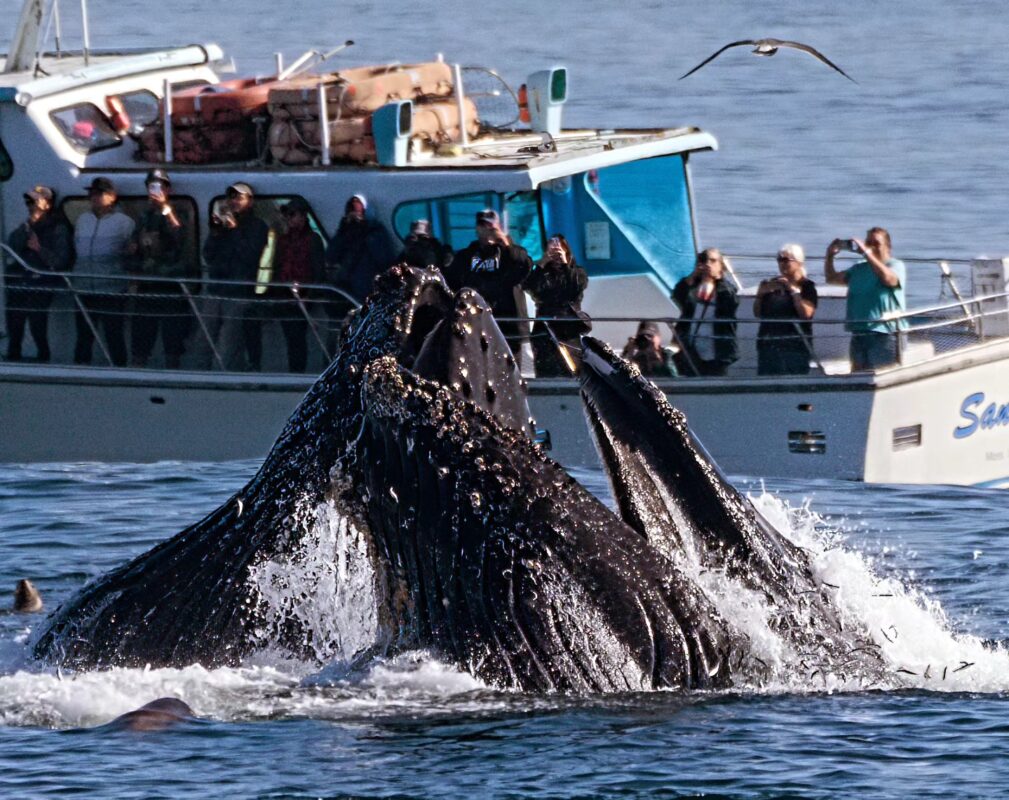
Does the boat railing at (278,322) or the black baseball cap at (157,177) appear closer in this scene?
the boat railing at (278,322)

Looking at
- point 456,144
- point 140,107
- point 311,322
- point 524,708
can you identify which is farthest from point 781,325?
point 524,708

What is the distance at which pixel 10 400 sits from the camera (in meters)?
22.1

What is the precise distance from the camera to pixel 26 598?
12359mm

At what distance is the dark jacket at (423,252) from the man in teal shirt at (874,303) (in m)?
4.12

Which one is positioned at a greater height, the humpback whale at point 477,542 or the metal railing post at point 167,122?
Result: the metal railing post at point 167,122

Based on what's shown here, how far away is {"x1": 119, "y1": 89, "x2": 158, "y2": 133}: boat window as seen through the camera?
2300cm

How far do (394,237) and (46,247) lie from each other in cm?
363

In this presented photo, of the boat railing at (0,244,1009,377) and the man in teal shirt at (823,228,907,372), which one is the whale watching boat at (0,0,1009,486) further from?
the man in teal shirt at (823,228,907,372)

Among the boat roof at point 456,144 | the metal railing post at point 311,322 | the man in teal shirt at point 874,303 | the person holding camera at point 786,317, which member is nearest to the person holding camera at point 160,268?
the boat roof at point 456,144

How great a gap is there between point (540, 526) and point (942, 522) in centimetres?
899

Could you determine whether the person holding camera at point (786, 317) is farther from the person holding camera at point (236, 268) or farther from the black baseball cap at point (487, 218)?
the person holding camera at point (236, 268)

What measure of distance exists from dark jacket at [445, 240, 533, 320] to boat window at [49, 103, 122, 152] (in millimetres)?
4851

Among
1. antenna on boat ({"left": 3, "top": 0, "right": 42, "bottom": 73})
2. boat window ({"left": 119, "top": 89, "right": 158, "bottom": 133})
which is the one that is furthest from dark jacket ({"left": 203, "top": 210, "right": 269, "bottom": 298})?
antenna on boat ({"left": 3, "top": 0, "right": 42, "bottom": 73})

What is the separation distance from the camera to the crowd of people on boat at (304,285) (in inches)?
790
